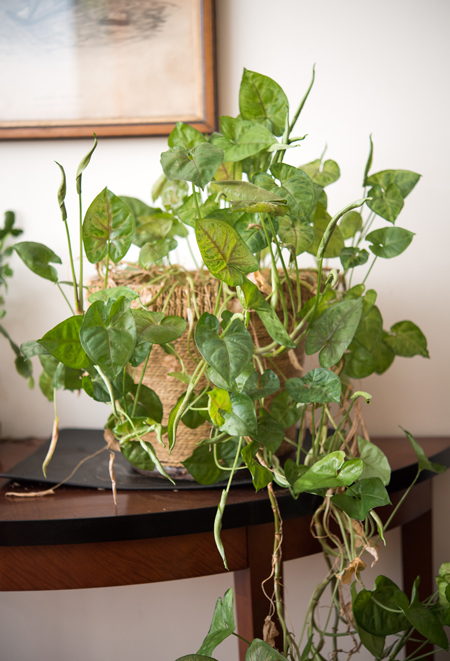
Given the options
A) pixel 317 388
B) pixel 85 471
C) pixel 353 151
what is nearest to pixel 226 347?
pixel 317 388

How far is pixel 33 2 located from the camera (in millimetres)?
1024

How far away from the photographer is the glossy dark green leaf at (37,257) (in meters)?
0.68

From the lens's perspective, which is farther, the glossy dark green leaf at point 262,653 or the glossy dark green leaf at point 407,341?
the glossy dark green leaf at point 407,341

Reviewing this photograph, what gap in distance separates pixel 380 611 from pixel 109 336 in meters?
0.48

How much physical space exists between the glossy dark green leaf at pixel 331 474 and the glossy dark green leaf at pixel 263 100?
0.40 m

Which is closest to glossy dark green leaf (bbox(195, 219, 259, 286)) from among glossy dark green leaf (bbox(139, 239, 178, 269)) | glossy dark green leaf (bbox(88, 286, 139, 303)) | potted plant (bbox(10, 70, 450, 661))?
potted plant (bbox(10, 70, 450, 661))

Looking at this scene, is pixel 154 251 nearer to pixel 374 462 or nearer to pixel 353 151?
pixel 374 462

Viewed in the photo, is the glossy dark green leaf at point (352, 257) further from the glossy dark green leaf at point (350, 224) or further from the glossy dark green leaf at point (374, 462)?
the glossy dark green leaf at point (374, 462)

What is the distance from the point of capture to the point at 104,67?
1.04 metres

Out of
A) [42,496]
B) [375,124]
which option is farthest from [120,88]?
[42,496]

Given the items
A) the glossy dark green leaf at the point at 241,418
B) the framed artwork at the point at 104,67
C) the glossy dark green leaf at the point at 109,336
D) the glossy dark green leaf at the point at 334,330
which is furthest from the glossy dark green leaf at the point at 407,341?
the framed artwork at the point at 104,67

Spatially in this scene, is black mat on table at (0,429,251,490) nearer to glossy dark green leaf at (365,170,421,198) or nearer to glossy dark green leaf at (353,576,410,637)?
glossy dark green leaf at (353,576,410,637)

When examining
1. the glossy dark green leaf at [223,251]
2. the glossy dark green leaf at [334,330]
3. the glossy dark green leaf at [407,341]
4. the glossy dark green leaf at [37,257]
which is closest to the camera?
the glossy dark green leaf at [223,251]

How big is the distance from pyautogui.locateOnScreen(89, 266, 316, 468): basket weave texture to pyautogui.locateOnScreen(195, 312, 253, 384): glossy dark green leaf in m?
0.15
